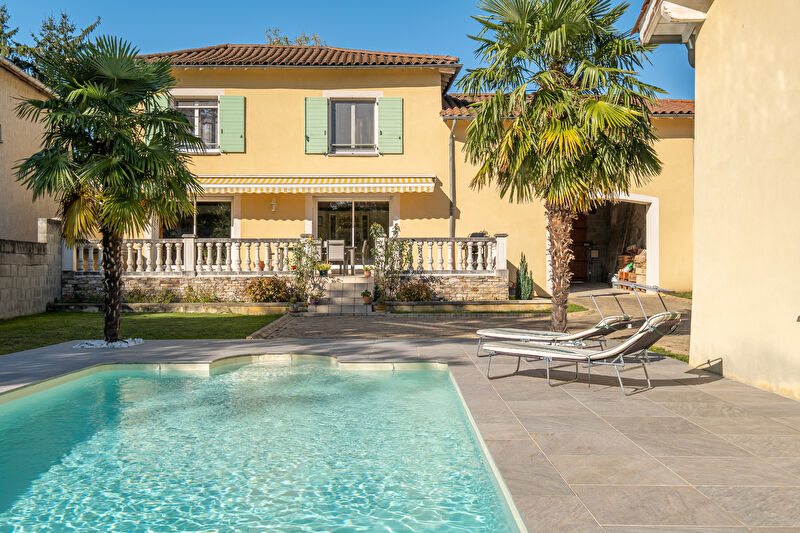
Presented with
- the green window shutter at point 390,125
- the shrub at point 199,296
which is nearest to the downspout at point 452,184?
the green window shutter at point 390,125

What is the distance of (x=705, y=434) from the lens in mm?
5434

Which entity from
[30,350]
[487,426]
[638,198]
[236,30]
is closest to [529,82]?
[487,426]

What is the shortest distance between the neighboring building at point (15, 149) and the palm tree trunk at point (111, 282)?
10321 mm

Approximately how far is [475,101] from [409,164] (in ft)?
10.8

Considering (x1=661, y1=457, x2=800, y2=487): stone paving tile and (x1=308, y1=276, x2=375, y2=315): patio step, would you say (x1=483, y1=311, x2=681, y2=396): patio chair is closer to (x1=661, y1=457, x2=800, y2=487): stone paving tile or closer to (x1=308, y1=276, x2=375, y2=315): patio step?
(x1=661, y1=457, x2=800, y2=487): stone paving tile

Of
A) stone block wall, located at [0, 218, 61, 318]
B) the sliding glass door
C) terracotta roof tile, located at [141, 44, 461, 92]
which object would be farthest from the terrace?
terracotta roof tile, located at [141, 44, 461, 92]

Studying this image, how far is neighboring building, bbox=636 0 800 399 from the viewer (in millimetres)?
6828

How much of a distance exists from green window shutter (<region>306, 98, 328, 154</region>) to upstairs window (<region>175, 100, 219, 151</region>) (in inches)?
141

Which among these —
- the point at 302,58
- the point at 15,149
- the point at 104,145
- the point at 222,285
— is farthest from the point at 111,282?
the point at 302,58

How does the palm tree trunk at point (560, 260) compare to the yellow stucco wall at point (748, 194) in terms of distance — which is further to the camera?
the palm tree trunk at point (560, 260)

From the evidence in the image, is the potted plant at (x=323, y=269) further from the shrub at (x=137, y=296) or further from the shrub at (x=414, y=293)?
the shrub at (x=137, y=296)

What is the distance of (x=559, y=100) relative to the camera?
10.7 metres

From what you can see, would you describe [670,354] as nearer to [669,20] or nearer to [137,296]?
[669,20]

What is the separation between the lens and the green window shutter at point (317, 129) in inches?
861
